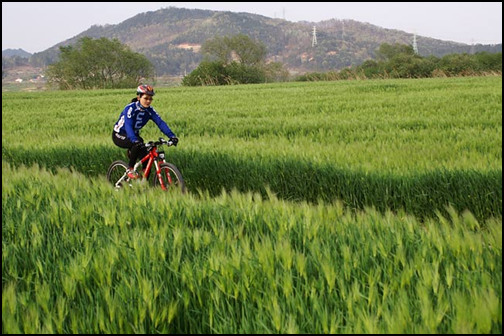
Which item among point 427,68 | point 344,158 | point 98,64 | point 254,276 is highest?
point 98,64

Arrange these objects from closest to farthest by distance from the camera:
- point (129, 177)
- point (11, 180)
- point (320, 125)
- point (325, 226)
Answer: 1. point (325, 226)
2. point (11, 180)
3. point (129, 177)
4. point (320, 125)

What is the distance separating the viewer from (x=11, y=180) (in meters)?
5.25

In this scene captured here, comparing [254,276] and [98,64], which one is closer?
[254,276]

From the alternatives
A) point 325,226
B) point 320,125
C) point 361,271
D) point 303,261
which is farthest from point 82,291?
point 320,125

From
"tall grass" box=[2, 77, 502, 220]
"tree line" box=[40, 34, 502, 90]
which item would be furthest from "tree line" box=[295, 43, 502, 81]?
"tall grass" box=[2, 77, 502, 220]

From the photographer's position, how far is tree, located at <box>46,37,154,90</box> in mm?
73500

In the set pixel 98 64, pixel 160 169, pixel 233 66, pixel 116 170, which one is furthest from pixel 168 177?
pixel 98 64

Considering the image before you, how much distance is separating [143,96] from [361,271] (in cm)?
438

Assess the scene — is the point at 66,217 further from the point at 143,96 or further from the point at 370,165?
the point at 370,165

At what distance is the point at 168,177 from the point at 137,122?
91cm

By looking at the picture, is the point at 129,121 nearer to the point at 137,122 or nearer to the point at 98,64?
the point at 137,122

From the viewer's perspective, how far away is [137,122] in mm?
6301

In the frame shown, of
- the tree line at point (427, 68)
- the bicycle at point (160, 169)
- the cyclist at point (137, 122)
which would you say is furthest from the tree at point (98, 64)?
the bicycle at point (160, 169)

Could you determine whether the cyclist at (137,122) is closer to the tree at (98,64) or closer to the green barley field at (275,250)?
the green barley field at (275,250)
